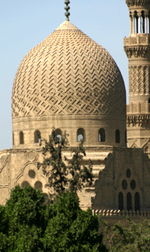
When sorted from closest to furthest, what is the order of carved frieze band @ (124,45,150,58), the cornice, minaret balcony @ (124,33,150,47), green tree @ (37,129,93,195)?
green tree @ (37,129,93,195) < carved frieze band @ (124,45,150,58) < minaret balcony @ (124,33,150,47) < the cornice

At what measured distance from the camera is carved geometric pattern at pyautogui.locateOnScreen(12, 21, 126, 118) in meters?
34.2

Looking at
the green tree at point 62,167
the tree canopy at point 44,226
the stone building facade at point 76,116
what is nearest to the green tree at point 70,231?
the tree canopy at point 44,226

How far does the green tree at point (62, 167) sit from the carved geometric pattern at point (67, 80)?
293cm

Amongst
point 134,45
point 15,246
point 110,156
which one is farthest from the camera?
point 134,45

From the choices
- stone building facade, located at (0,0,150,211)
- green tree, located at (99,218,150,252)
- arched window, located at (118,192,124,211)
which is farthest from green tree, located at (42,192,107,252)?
arched window, located at (118,192,124,211)

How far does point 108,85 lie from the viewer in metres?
34.9

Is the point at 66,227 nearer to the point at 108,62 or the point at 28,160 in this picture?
the point at 28,160

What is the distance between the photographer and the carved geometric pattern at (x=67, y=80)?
112 feet

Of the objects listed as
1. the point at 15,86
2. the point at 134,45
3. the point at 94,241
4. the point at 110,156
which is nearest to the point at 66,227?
the point at 94,241

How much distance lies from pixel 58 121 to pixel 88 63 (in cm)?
257

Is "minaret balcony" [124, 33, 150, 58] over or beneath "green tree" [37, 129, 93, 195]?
over

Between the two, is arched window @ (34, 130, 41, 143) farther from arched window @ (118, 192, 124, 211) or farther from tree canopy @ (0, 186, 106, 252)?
tree canopy @ (0, 186, 106, 252)

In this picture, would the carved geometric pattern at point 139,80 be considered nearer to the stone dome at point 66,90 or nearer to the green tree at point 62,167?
the stone dome at point 66,90

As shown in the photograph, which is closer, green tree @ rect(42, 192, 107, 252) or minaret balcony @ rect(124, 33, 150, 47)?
green tree @ rect(42, 192, 107, 252)
